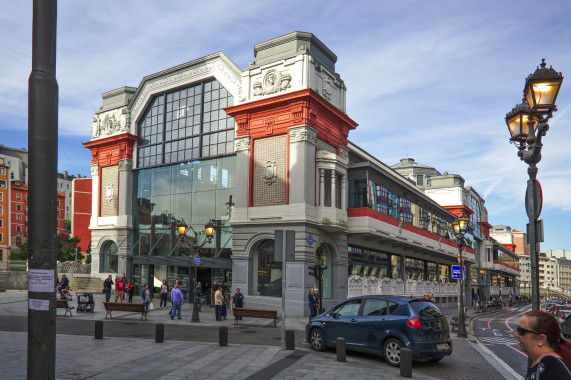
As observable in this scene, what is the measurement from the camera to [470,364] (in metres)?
12.5

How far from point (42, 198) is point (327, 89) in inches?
974

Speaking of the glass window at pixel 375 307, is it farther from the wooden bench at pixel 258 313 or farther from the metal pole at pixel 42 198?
the metal pole at pixel 42 198

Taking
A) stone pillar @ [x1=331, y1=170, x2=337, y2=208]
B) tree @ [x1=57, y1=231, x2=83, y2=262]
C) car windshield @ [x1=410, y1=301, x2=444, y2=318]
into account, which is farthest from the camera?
tree @ [x1=57, y1=231, x2=83, y2=262]

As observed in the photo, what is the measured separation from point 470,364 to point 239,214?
17.5 m

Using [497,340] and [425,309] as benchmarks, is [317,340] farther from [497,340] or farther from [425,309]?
[497,340]

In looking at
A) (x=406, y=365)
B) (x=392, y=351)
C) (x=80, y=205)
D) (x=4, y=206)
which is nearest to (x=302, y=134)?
(x=392, y=351)

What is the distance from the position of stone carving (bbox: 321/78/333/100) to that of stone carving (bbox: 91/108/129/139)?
55.7 ft

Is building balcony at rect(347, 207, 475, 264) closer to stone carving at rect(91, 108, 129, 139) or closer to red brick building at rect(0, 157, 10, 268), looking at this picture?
stone carving at rect(91, 108, 129, 139)

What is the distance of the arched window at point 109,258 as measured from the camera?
3648cm

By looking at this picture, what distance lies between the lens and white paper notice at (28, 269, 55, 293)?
16.2 feet

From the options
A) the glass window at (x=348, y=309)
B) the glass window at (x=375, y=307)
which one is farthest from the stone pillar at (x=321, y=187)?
the glass window at (x=375, y=307)

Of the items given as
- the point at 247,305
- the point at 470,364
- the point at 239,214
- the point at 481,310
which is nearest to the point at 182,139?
the point at 239,214

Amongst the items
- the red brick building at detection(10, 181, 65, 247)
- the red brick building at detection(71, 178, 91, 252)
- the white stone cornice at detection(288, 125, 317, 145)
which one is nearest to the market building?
the white stone cornice at detection(288, 125, 317, 145)

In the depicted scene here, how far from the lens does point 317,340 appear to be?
520 inches
